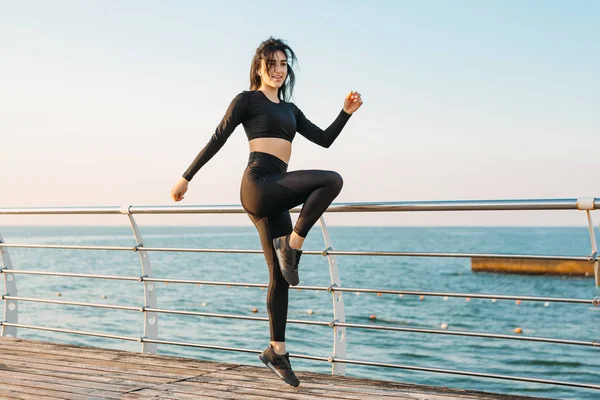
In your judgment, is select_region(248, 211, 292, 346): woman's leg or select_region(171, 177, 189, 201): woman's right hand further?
select_region(171, 177, 189, 201): woman's right hand

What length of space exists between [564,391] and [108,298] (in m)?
18.5

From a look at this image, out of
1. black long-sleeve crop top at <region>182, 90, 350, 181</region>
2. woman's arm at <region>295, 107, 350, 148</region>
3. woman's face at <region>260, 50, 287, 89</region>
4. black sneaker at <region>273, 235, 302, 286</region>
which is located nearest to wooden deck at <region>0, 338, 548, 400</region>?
black sneaker at <region>273, 235, 302, 286</region>

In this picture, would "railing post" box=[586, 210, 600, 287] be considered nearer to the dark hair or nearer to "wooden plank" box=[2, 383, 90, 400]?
the dark hair

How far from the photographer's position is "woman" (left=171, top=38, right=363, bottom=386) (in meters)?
2.90

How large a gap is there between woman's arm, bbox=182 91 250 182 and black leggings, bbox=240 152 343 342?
0.51 feet

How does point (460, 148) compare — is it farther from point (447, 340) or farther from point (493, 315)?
point (447, 340)

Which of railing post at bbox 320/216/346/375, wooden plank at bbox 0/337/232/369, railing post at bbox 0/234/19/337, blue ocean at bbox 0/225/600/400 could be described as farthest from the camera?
blue ocean at bbox 0/225/600/400

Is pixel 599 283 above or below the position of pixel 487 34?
below

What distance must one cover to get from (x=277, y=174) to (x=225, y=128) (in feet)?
1.06

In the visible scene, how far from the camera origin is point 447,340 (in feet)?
66.4

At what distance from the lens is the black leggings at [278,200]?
288cm

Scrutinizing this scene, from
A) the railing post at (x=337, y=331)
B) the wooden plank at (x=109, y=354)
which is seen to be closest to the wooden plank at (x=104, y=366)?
the wooden plank at (x=109, y=354)

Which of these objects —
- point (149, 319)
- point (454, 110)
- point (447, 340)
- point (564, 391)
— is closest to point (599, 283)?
point (149, 319)

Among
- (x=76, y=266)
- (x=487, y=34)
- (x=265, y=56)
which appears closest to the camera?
(x=265, y=56)
